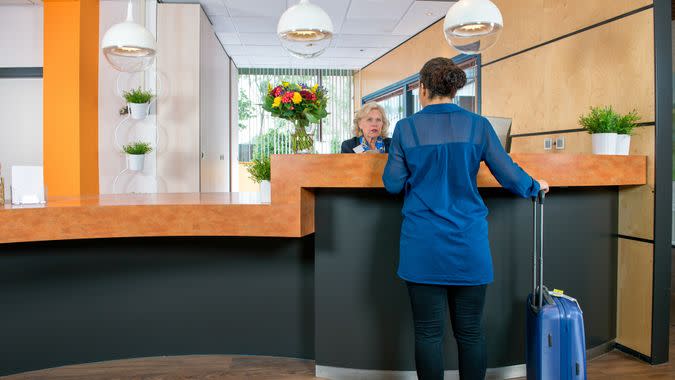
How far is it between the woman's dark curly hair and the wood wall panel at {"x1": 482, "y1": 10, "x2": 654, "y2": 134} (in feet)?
5.07

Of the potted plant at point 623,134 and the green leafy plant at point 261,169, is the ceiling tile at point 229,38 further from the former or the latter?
the potted plant at point 623,134

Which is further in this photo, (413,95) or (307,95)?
(413,95)

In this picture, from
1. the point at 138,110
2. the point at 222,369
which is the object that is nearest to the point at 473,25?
the point at 222,369

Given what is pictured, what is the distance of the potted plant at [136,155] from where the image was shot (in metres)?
5.37

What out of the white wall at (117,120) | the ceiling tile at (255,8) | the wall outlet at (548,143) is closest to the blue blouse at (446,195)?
the wall outlet at (548,143)

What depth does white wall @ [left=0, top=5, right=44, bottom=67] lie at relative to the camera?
5.54 m

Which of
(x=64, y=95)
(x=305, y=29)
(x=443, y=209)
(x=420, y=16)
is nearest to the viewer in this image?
(x=443, y=209)

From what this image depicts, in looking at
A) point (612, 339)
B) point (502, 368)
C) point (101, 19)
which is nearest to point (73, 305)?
point (502, 368)

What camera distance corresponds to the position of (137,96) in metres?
5.34

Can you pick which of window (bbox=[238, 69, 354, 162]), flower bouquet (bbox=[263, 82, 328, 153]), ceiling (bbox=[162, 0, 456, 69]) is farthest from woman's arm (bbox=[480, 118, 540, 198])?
window (bbox=[238, 69, 354, 162])

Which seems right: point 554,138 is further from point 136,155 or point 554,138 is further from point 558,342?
point 136,155

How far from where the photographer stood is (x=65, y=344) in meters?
2.62

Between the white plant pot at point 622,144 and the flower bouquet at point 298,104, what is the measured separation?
5.24 ft

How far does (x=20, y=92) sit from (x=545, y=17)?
212 inches
